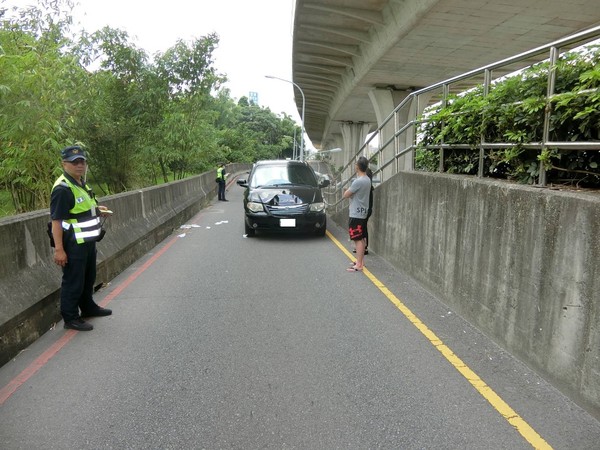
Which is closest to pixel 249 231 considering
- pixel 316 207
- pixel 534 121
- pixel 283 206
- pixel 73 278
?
pixel 283 206

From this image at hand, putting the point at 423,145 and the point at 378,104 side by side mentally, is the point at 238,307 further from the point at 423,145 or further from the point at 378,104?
the point at 378,104

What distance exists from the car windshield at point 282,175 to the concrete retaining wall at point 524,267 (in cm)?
517

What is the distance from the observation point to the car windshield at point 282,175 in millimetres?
11258

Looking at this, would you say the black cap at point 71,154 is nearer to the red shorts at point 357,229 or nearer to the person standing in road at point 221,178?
the red shorts at point 357,229

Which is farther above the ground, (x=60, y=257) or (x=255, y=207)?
(x=60, y=257)

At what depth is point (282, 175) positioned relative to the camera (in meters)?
11.5

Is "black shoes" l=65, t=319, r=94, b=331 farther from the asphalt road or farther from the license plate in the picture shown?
the license plate

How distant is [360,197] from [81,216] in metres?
4.47

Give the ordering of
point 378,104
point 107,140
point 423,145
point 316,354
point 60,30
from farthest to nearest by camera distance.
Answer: point 378,104
point 107,140
point 60,30
point 423,145
point 316,354

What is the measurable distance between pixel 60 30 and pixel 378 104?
12636 mm

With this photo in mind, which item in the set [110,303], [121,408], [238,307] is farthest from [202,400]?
[110,303]

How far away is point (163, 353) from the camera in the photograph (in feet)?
13.9

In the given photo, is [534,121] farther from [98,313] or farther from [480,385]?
[98,313]

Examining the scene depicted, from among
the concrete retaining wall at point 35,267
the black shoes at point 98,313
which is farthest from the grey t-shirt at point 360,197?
the black shoes at point 98,313
